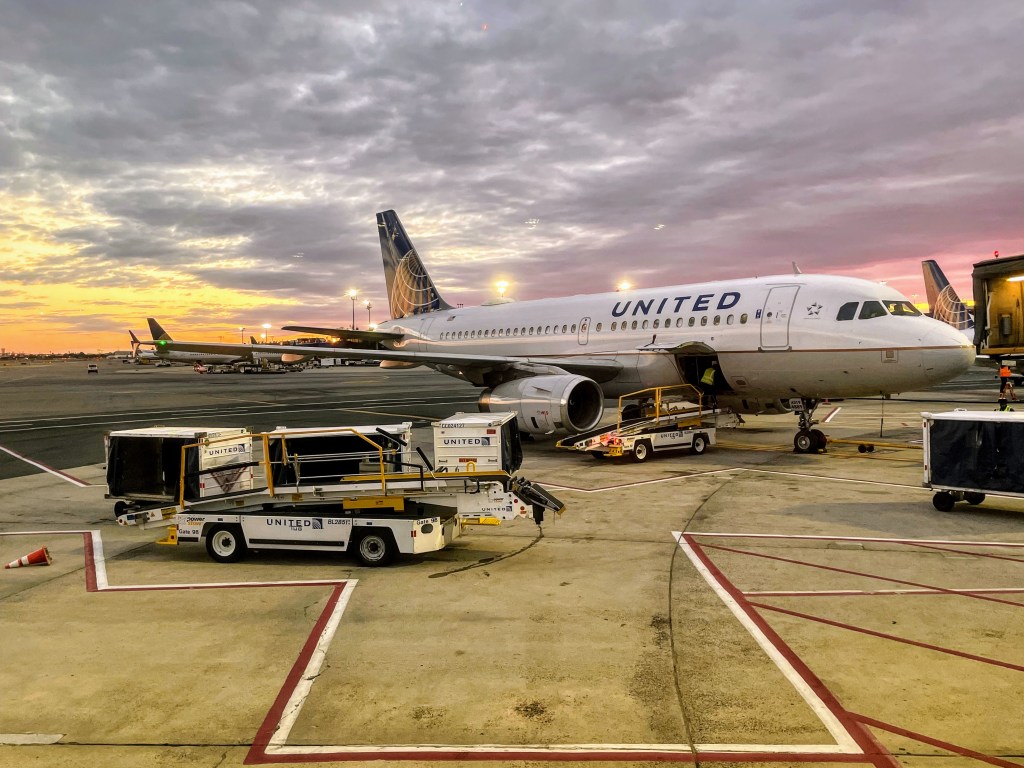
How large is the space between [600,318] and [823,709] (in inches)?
774

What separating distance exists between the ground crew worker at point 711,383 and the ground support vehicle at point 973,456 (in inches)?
349

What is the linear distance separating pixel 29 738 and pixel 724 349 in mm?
18871

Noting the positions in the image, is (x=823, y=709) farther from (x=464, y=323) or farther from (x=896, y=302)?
(x=464, y=323)

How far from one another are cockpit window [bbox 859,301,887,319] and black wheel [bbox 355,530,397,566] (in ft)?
48.0

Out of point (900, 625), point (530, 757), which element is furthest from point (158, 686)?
point (900, 625)

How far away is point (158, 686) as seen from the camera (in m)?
6.61

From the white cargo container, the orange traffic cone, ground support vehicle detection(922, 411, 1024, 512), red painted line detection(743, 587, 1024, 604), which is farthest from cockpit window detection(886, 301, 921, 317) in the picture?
the orange traffic cone

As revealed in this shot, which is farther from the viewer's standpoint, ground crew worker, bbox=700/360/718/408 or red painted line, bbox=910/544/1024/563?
ground crew worker, bbox=700/360/718/408

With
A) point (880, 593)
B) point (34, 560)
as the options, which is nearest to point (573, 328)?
point (880, 593)

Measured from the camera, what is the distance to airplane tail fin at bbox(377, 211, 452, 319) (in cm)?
3566

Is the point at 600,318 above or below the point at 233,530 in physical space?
above

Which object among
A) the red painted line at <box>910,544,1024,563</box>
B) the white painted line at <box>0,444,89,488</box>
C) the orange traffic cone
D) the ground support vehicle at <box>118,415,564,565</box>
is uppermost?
the ground support vehicle at <box>118,415,564,565</box>

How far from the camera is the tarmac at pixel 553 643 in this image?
560cm

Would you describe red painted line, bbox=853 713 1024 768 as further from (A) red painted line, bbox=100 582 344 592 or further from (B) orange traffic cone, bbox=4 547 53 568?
(B) orange traffic cone, bbox=4 547 53 568
